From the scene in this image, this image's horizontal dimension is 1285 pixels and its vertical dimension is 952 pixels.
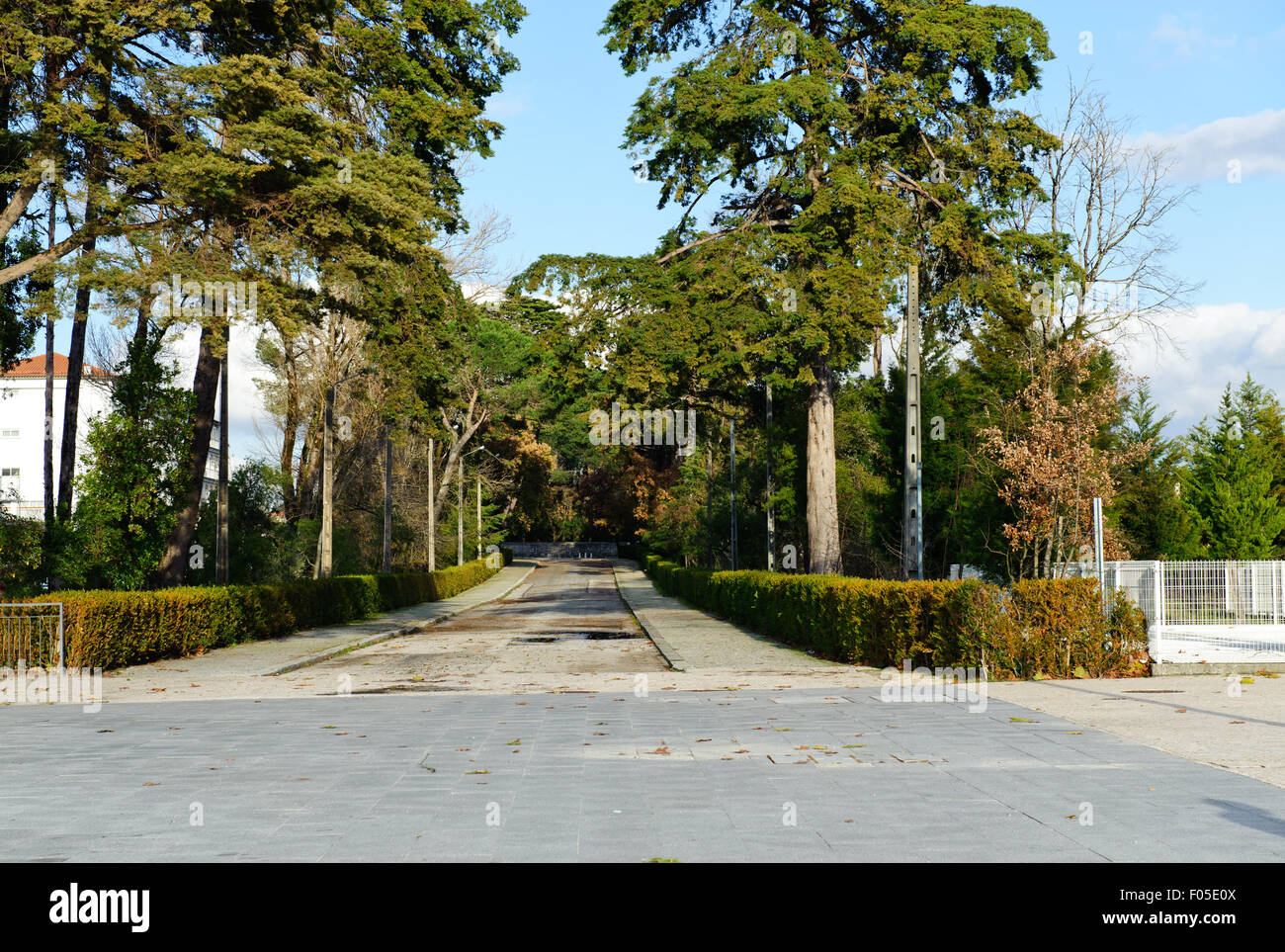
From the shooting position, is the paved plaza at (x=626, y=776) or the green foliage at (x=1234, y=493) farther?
the green foliage at (x=1234, y=493)

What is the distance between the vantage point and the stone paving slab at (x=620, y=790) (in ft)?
19.6

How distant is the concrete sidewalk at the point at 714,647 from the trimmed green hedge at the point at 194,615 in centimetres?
868

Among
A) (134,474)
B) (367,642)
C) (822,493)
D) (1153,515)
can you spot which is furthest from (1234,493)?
(134,474)

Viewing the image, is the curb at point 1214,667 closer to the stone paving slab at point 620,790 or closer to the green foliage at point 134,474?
the stone paving slab at point 620,790

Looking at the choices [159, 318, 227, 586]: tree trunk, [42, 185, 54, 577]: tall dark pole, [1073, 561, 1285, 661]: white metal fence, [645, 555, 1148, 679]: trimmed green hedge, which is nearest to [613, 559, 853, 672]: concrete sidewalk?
[645, 555, 1148, 679]: trimmed green hedge

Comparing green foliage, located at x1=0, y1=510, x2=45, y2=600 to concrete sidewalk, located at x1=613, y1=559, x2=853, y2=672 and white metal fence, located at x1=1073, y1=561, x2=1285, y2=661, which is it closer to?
concrete sidewalk, located at x1=613, y1=559, x2=853, y2=672

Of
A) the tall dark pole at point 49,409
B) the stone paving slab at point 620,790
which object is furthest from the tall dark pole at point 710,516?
the stone paving slab at point 620,790

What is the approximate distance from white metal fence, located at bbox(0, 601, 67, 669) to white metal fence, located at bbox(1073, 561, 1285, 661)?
618 inches

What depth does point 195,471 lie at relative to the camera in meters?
23.6

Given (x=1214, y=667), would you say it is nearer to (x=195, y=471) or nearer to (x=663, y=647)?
(x=663, y=647)

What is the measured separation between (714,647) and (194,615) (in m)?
10.2

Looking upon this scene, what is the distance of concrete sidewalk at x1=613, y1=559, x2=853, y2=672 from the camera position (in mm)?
18016

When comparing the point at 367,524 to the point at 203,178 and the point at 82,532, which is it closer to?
the point at 82,532
